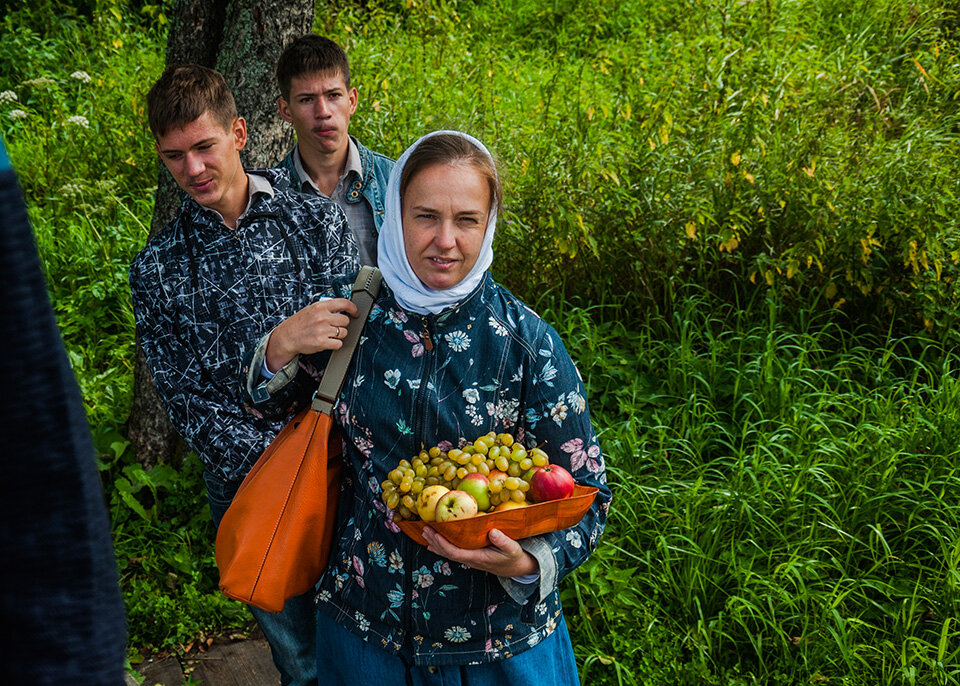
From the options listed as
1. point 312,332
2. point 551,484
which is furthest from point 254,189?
point 551,484

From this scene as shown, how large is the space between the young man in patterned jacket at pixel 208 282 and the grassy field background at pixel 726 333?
1113 millimetres

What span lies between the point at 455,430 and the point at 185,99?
1452mm

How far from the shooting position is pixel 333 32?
609 centimetres

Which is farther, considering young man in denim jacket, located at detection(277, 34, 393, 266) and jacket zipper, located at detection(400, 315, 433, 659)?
young man in denim jacket, located at detection(277, 34, 393, 266)

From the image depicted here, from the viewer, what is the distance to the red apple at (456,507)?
1526 mm

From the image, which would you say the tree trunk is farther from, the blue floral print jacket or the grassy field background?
the blue floral print jacket

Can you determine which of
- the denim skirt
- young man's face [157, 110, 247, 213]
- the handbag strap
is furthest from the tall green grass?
young man's face [157, 110, 247, 213]

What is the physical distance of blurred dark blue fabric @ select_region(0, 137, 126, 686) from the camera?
59cm

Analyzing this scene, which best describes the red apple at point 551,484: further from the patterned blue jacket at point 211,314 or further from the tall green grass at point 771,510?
the tall green grass at point 771,510

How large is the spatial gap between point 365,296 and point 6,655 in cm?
127

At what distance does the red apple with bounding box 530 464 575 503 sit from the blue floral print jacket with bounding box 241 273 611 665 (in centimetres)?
13

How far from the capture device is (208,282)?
238 centimetres

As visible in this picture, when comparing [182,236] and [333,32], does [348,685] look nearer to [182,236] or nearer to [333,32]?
[182,236]

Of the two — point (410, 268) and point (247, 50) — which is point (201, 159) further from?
point (247, 50)
